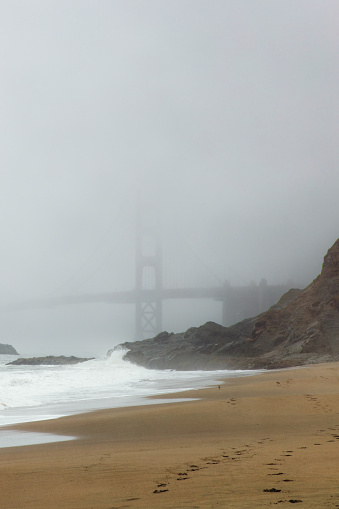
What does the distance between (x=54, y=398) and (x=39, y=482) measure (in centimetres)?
942

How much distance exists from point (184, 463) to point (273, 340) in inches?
1061

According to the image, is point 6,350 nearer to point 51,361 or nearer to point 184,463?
point 51,361

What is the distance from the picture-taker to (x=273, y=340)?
98.3ft

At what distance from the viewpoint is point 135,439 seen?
18.0 feet

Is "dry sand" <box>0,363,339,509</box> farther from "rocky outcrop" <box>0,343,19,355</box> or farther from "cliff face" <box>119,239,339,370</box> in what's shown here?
"rocky outcrop" <box>0,343,19,355</box>

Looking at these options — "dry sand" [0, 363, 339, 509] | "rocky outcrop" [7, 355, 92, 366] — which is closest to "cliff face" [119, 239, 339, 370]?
"rocky outcrop" [7, 355, 92, 366]

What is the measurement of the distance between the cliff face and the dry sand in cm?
1772

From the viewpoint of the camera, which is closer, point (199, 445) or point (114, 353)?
point (199, 445)

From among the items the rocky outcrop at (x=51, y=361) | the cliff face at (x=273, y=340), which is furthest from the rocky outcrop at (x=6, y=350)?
the cliff face at (x=273, y=340)

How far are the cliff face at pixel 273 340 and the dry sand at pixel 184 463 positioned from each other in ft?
58.1

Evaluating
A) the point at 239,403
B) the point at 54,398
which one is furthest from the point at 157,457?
the point at 54,398

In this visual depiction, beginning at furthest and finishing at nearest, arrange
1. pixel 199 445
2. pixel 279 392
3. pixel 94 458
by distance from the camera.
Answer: pixel 279 392
pixel 199 445
pixel 94 458

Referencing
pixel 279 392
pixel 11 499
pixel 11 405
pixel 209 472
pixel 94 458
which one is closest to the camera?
pixel 11 499

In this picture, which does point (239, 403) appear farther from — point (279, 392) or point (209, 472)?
point (209, 472)
